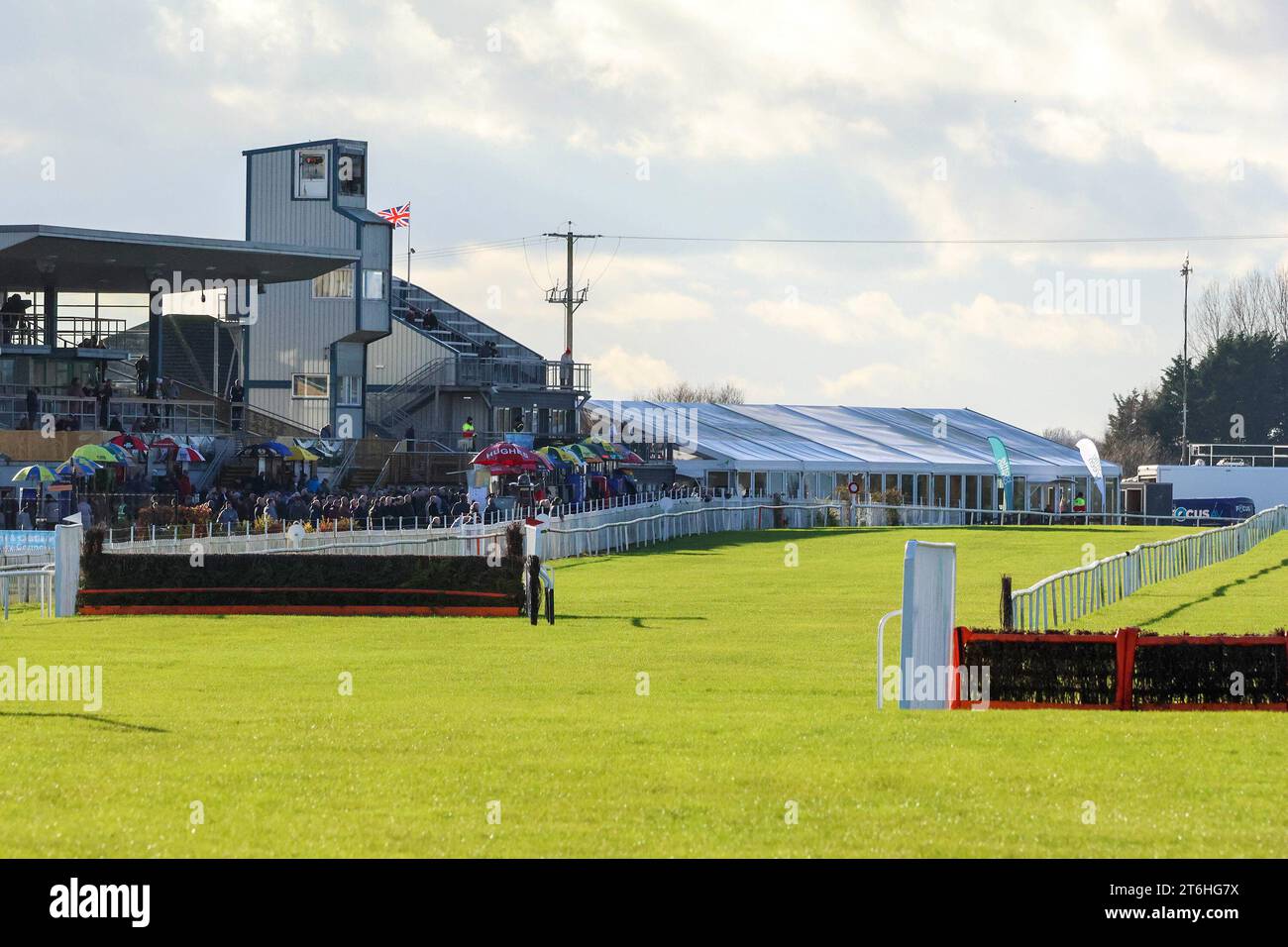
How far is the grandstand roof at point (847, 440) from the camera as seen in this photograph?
73.8 metres

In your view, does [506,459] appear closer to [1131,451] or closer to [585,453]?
[585,453]

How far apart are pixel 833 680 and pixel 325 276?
56223mm

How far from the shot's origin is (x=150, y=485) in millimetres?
47438

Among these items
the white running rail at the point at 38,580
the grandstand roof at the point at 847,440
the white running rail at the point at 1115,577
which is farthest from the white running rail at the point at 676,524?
the white running rail at the point at 38,580

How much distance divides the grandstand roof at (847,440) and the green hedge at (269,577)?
43.4m

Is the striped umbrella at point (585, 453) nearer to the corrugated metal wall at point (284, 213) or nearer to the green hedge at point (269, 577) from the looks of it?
the corrugated metal wall at point (284, 213)

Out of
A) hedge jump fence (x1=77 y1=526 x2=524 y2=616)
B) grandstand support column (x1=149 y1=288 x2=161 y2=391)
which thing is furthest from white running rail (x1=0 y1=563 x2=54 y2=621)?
grandstand support column (x1=149 y1=288 x2=161 y2=391)

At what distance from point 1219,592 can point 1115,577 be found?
2626 millimetres

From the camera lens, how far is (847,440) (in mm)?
80375

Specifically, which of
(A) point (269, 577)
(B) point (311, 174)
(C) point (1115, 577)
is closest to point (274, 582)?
(A) point (269, 577)

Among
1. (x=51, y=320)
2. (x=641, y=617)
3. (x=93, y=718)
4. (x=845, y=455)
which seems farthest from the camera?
(x=845, y=455)

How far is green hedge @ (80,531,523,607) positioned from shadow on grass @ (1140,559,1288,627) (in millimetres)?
10459

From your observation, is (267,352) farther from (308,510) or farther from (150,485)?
(308,510)
